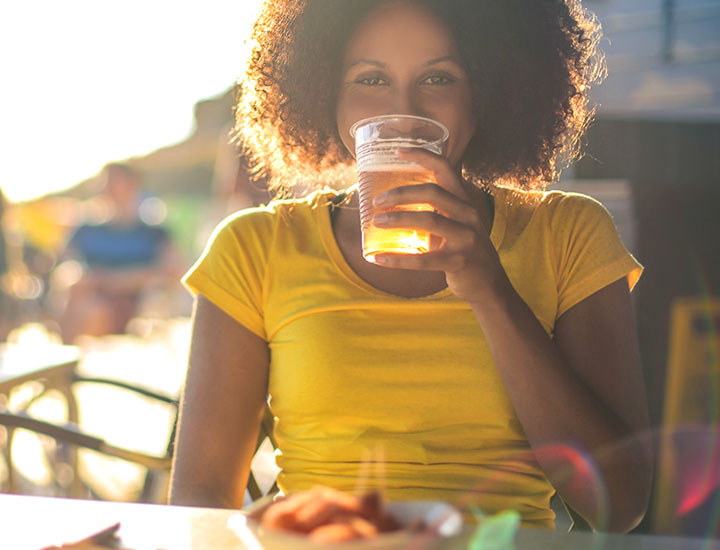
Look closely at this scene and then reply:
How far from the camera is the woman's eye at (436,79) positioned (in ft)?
4.84

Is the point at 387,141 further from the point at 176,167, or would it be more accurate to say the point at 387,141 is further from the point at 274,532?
the point at 176,167

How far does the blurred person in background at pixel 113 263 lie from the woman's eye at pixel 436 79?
20.6 ft

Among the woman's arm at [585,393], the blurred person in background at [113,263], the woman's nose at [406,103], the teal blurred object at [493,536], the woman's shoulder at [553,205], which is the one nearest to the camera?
the teal blurred object at [493,536]

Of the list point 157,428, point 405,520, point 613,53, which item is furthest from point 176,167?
point 405,520

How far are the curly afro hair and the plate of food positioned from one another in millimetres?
1141

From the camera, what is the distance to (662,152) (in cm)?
292

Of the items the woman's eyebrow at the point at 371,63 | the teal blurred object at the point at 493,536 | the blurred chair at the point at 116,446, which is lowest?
the blurred chair at the point at 116,446

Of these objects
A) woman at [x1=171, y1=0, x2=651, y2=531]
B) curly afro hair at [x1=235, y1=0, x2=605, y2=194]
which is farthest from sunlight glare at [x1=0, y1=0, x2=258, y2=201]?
woman at [x1=171, y1=0, x2=651, y2=531]

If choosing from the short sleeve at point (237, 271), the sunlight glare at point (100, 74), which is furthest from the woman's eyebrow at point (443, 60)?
the sunlight glare at point (100, 74)

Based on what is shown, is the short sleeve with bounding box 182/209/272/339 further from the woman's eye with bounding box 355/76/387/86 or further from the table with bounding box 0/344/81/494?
the table with bounding box 0/344/81/494

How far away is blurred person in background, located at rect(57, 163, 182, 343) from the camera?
7.30 m

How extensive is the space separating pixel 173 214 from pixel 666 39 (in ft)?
65.8

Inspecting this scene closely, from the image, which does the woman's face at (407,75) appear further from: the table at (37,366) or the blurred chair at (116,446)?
the table at (37,366)

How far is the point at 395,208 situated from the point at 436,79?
48 cm
